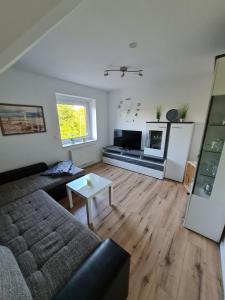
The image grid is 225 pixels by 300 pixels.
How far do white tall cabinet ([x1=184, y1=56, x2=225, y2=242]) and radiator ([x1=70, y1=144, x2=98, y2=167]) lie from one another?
9.16 feet

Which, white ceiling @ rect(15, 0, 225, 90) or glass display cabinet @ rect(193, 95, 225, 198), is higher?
white ceiling @ rect(15, 0, 225, 90)

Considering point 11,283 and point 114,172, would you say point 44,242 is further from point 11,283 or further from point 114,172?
point 114,172

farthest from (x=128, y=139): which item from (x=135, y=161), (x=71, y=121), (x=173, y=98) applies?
(x=71, y=121)

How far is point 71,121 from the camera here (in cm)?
352

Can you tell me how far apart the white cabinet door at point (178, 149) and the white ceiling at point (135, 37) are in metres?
1.15

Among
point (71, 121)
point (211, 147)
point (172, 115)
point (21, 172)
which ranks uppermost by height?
point (172, 115)

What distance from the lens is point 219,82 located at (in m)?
1.32

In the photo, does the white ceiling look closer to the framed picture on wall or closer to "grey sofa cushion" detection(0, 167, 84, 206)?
the framed picture on wall

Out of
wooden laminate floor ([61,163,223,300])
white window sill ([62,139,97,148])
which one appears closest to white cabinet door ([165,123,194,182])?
wooden laminate floor ([61,163,223,300])

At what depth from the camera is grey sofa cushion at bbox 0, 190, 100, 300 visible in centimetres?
87

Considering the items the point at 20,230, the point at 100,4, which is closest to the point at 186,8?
the point at 100,4

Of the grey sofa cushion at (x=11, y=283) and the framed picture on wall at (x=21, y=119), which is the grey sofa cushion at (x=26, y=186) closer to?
the framed picture on wall at (x=21, y=119)

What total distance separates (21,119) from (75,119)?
56.4 inches

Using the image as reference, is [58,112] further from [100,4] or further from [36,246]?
[36,246]
